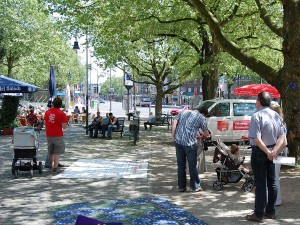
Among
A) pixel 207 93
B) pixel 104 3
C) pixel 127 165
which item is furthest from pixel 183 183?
pixel 207 93

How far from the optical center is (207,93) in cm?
2167

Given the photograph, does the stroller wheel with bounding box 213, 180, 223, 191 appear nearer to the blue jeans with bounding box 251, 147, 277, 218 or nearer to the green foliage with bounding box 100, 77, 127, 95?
the blue jeans with bounding box 251, 147, 277, 218

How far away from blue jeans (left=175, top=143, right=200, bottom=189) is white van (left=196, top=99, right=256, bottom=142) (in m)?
8.51

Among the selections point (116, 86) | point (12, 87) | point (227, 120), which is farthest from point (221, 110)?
point (116, 86)

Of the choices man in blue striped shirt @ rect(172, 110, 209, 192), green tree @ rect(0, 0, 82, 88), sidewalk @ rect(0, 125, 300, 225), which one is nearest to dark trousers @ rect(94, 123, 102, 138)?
sidewalk @ rect(0, 125, 300, 225)

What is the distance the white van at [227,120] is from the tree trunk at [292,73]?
623 centimetres

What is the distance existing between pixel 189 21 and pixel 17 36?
63.3 feet

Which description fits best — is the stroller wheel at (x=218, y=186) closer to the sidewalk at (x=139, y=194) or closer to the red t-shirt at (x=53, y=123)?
the sidewalk at (x=139, y=194)

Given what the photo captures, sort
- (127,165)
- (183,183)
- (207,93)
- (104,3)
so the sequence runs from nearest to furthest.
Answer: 1. (183,183)
2. (127,165)
3. (104,3)
4. (207,93)

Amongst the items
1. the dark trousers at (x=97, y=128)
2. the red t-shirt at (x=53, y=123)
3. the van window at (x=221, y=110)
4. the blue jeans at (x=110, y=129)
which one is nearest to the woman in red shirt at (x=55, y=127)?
the red t-shirt at (x=53, y=123)

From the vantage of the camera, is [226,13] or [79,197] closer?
[79,197]

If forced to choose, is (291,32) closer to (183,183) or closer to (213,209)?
(183,183)

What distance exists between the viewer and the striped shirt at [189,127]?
26.6 ft

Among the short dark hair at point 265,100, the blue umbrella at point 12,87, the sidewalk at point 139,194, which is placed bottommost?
the sidewalk at point 139,194
